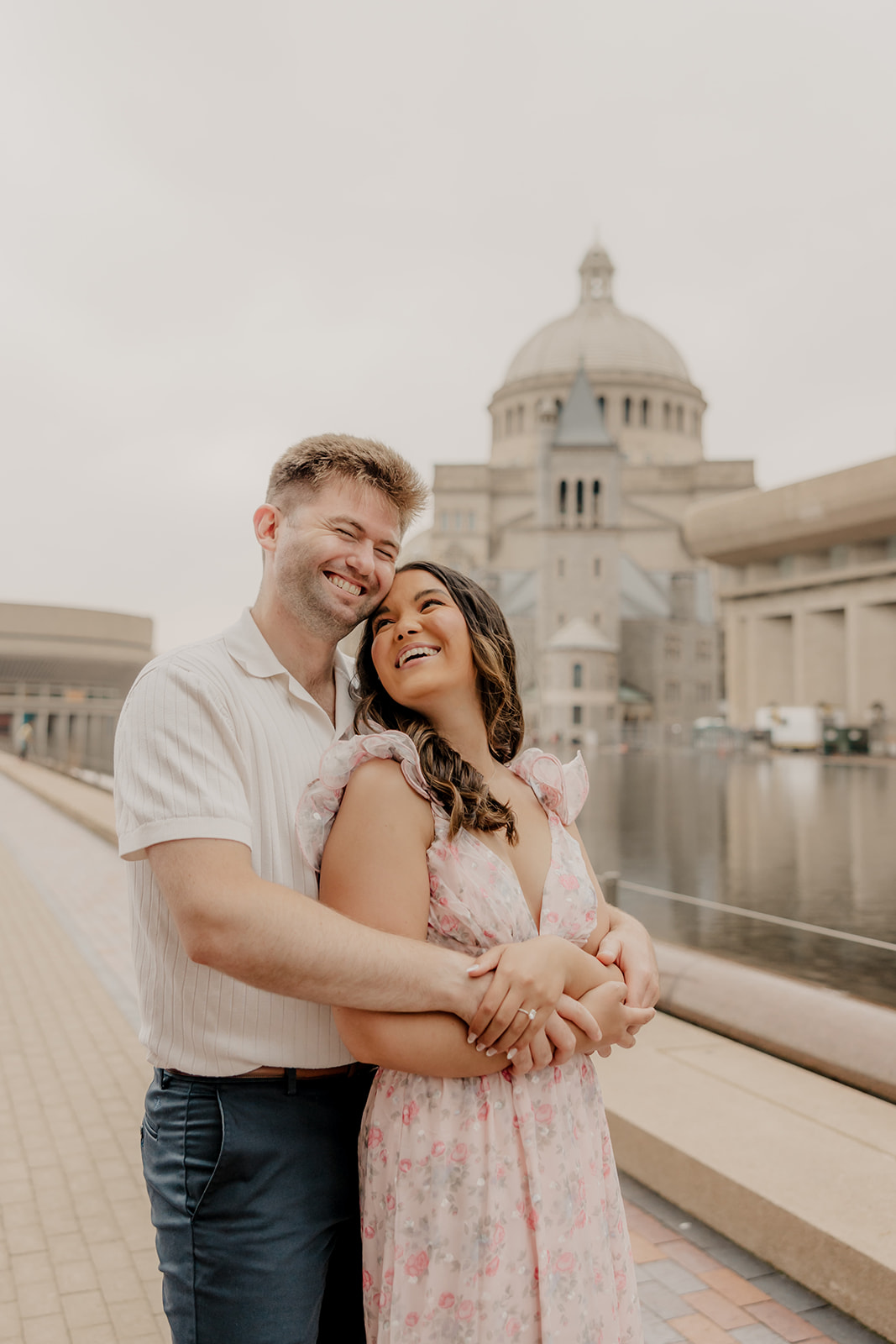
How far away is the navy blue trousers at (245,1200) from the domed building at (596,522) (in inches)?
2157

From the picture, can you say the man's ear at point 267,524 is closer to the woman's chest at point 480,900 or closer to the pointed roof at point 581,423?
the woman's chest at point 480,900

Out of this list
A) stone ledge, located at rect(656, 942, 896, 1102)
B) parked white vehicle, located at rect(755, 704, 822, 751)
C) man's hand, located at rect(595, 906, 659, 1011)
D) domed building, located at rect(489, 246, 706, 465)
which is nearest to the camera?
man's hand, located at rect(595, 906, 659, 1011)

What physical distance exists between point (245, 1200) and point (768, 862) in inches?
498

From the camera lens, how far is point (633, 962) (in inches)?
79.7

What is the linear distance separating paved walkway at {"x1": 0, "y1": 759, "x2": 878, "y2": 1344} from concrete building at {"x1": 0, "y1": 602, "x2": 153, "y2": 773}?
70506 millimetres

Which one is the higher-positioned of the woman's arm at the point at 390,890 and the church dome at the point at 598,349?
the church dome at the point at 598,349

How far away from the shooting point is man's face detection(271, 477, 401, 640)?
2.01 meters

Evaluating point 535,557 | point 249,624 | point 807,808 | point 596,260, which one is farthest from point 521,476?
point 249,624

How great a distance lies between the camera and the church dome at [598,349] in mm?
79125

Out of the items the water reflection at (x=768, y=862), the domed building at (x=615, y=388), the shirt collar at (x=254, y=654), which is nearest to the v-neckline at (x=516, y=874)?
the shirt collar at (x=254, y=654)

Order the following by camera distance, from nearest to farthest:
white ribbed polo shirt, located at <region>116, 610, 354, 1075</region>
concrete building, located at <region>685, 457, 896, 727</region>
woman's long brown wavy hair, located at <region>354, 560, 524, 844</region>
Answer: white ribbed polo shirt, located at <region>116, 610, 354, 1075</region> < woman's long brown wavy hair, located at <region>354, 560, 524, 844</region> < concrete building, located at <region>685, 457, 896, 727</region>

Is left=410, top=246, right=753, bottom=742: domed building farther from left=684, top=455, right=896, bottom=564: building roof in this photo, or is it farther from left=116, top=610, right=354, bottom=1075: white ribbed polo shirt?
left=116, top=610, right=354, bottom=1075: white ribbed polo shirt

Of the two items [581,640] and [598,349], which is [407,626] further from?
[598,349]

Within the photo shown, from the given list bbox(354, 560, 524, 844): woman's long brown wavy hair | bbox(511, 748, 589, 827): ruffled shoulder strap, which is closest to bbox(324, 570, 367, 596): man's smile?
bbox(354, 560, 524, 844): woman's long brown wavy hair
